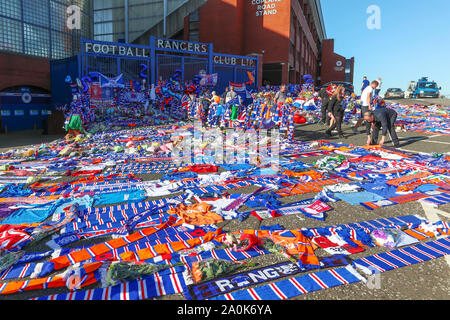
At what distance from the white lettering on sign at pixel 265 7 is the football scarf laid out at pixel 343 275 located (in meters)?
26.1

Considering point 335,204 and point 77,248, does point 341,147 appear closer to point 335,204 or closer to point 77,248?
point 335,204

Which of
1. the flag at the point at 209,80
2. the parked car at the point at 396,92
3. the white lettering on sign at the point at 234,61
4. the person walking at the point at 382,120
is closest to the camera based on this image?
the person walking at the point at 382,120

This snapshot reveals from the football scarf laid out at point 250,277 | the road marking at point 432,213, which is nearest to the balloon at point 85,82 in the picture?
the football scarf laid out at point 250,277

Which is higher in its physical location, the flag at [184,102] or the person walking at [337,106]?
the flag at [184,102]

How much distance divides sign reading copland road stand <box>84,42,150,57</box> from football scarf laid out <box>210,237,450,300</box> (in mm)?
17045

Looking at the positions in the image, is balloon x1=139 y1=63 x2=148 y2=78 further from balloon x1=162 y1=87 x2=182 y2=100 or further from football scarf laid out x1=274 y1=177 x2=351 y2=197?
football scarf laid out x1=274 y1=177 x2=351 y2=197

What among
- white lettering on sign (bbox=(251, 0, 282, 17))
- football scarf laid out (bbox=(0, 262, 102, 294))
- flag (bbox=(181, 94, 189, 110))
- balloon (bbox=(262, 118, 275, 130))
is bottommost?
football scarf laid out (bbox=(0, 262, 102, 294))

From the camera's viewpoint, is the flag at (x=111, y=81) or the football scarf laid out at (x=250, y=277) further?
the flag at (x=111, y=81)

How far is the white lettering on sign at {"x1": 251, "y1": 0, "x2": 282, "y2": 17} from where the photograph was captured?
25.4m

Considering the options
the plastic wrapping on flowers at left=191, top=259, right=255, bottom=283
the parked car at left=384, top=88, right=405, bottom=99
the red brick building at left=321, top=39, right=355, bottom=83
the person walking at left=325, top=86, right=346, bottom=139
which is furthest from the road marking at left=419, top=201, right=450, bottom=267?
the red brick building at left=321, top=39, right=355, bottom=83

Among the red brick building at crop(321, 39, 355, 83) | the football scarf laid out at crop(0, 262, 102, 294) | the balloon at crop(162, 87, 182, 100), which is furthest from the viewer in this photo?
the red brick building at crop(321, 39, 355, 83)

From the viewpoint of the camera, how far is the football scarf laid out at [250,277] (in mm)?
2380

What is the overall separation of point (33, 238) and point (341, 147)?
7825 millimetres

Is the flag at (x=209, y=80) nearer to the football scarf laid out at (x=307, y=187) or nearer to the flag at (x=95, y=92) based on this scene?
the flag at (x=95, y=92)
